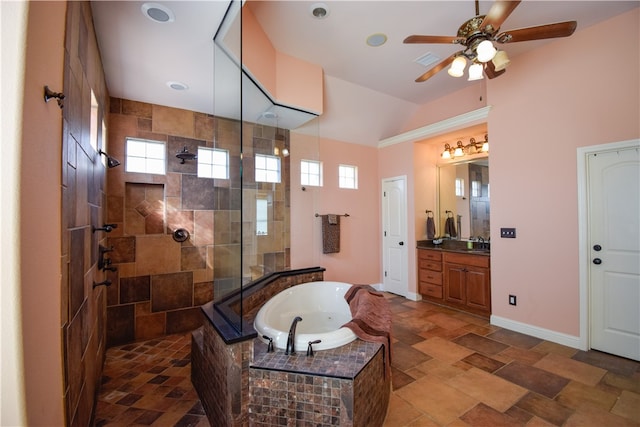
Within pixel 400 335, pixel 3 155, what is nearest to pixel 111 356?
pixel 3 155

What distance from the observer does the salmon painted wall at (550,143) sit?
2.47m

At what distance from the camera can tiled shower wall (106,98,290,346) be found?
2.89 metres

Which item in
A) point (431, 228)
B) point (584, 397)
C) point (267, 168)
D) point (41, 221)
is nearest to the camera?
point (41, 221)

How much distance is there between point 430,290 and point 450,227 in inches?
43.6

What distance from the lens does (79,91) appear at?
56.6 inches

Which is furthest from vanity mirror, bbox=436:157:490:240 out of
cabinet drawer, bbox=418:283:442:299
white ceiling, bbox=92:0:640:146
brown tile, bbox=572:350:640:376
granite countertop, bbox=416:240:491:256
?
brown tile, bbox=572:350:640:376

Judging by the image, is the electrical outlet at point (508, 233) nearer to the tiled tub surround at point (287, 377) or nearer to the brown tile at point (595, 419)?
the brown tile at point (595, 419)

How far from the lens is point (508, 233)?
10.4ft

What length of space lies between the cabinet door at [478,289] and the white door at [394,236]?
1.02m

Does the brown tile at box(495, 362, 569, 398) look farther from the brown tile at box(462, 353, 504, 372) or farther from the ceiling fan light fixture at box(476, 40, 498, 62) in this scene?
the ceiling fan light fixture at box(476, 40, 498, 62)

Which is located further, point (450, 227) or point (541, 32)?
point (450, 227)

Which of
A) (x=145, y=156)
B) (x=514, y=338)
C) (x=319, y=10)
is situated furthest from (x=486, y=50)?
(x=145, y=156)

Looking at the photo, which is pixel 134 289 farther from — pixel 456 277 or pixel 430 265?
pixel 456 277

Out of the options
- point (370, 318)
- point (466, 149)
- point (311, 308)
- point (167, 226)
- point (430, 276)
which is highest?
point (466, 149)
